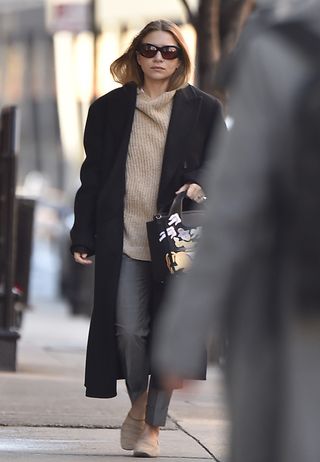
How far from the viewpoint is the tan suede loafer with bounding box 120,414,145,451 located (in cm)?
652

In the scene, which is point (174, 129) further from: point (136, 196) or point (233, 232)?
point (233, 232)

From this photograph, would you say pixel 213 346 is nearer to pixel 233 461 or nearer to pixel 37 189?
pixel 233 461

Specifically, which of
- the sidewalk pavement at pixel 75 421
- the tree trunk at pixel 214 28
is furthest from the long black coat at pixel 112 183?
the tree trunk at pixel 214 28

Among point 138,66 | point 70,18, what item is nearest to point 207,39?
point 70,18

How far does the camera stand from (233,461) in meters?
3.39

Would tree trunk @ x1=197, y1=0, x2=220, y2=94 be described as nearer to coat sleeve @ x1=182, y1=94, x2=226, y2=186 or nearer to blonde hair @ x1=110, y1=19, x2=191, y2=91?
blonde hair @ x1=110, y1=19, x2=191, y2=91

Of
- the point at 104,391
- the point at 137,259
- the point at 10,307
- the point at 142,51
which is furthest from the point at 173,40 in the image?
the point at 10,307

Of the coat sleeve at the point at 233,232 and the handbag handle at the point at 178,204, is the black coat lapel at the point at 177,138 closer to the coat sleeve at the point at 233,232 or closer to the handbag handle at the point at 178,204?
the handbag handle at the point at 178,204

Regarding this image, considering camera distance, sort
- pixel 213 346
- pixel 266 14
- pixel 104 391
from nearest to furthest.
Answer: pixel 266 14 < pixel 104 391 < pixel 213 346

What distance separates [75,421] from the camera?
7.76 m

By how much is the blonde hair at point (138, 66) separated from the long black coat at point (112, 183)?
0.08 metres

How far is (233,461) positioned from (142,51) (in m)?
3.46

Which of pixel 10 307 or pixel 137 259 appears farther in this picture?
pixel 10 307

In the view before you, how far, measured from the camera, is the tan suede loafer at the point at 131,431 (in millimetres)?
6523
